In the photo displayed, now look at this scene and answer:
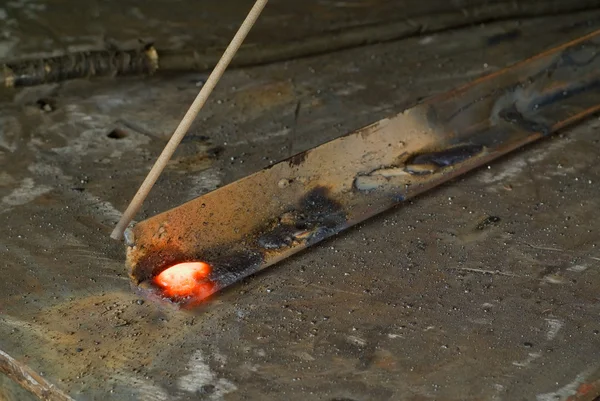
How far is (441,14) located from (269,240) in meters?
2.22

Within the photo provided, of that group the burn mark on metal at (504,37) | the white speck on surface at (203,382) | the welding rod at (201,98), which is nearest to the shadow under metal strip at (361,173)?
the welding rod at (201,98)

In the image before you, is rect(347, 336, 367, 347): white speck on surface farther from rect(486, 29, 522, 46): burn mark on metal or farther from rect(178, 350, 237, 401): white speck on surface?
rect(486, 29, 522, 46): burn mark on metal

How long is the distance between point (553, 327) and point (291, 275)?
0.79 meters

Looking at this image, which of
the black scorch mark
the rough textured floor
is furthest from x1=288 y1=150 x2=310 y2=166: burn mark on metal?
the rough textured floor

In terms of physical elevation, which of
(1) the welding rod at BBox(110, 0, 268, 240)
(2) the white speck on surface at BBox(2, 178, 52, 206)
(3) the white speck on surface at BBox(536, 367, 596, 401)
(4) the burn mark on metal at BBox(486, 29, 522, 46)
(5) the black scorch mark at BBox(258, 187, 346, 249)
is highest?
(1) the welding rod at BBox(110, 0, 268, 240)

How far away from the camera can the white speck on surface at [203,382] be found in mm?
2207

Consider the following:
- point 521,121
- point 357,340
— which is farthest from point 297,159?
point 521,121

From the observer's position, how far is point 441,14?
4.50 metres

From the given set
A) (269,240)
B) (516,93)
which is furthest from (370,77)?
(269,240)

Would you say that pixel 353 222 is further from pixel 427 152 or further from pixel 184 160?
pixel 184 160

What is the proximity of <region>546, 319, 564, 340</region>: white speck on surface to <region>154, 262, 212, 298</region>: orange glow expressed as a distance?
100 cm

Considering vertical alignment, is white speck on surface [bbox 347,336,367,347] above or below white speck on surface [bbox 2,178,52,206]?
above

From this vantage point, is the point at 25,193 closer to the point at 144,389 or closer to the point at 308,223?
the point at 308,223

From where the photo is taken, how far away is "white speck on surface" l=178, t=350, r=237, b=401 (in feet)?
7.24
